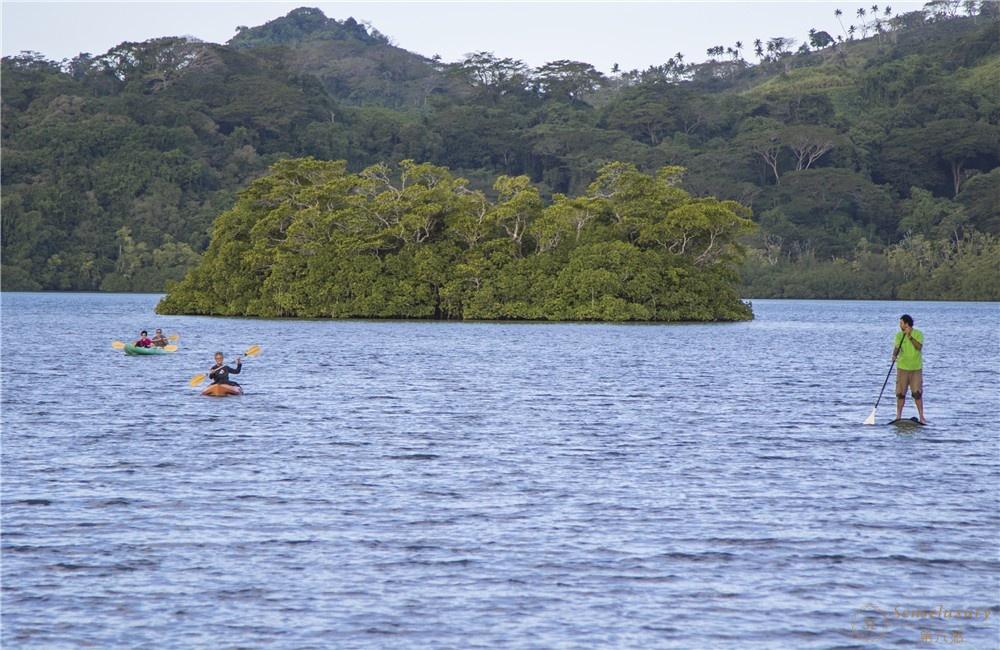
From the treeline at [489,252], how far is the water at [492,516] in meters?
50.1

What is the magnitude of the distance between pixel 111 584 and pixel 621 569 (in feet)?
22.2

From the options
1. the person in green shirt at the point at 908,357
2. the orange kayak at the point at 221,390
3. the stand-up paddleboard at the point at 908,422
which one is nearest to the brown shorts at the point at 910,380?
the person in green shirt at the point at 908,357

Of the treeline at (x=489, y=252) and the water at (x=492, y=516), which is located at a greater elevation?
the treeline at (x=489, y=252)

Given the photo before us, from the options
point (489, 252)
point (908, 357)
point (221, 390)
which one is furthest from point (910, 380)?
point (489, 252)

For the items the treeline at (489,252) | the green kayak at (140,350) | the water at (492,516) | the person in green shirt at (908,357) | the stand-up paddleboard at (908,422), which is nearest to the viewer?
the water at (492,516)

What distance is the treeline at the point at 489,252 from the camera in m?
97.1

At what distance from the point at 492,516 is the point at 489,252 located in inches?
3175

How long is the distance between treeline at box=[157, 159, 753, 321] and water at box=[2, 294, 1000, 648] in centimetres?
5006

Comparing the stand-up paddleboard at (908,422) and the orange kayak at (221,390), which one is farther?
the orange kayak at (221,390)

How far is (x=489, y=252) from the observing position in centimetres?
10162

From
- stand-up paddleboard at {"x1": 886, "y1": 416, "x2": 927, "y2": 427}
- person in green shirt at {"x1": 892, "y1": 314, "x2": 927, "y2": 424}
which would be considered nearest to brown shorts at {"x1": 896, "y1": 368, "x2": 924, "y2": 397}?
person in green shirt at {"x1": 892, "y1": 314, "x2": 927, "y2": 424}

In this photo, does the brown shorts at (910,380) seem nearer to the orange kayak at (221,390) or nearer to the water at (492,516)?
the water at (492,516)

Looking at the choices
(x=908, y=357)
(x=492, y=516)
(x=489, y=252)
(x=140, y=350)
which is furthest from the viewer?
(x=489, y=252)

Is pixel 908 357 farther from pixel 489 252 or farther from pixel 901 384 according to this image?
pixel 489 252
